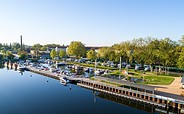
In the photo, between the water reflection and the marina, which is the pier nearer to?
the marina

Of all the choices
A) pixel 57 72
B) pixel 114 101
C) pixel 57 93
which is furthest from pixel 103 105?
pixel 57 72

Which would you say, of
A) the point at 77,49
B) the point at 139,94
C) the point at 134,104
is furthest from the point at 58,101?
the point at 77,49

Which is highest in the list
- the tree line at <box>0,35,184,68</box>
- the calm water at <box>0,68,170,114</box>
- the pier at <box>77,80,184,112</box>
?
the tree line at <box>0,35,184,68</box>

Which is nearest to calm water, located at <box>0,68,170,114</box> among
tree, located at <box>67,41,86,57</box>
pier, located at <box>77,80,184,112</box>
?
pier, located at <box>77,80,184,112</box>

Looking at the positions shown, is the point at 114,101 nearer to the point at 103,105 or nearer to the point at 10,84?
the point at 103,105

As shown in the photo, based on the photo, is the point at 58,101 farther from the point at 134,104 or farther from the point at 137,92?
the point at 137,92

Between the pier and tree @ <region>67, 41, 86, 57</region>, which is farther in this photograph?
tree @ <region>67, 41, 86, 57</region>

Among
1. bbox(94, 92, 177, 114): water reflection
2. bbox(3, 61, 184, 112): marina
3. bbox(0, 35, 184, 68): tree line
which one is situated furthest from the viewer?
bbox(0, 35, 184, 68): tree line

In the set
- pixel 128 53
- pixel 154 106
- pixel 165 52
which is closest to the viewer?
pixel 154 106

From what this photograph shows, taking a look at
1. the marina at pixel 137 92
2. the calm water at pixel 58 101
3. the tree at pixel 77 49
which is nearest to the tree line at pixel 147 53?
the tree at pixel 77 49
